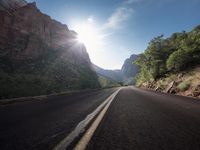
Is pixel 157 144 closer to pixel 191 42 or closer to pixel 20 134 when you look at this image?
pixel 20 134

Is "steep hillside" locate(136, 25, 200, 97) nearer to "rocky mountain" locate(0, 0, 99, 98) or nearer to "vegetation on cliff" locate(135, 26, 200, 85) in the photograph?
"vegetation on cliff" locate(135, 26, 200, 85)

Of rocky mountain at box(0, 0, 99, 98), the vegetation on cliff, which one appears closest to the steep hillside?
the vegetation on cliff

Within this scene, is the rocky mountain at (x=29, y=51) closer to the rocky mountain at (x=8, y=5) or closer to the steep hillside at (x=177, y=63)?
the rocky mountain at (x=8, y=5)

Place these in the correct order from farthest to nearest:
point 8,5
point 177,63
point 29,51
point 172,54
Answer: point 8,5, point 29,51, point 172,54, point 177,63

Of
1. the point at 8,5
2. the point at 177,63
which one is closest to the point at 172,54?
Result: the point at 177,63

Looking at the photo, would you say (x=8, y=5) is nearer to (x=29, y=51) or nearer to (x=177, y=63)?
(x=29, y=51)

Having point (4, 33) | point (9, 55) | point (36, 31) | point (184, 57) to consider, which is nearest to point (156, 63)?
point (184, 57)

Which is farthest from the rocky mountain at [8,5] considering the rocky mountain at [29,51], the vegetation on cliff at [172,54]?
the vegetation on cliff at [172,54]

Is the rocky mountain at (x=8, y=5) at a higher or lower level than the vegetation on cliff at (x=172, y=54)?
higher

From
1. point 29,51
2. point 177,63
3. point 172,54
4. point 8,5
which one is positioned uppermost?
point 8,5

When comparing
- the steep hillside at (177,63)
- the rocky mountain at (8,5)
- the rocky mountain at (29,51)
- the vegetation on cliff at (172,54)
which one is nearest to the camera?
the steep hillside at (177,63)

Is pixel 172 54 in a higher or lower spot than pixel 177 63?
higher

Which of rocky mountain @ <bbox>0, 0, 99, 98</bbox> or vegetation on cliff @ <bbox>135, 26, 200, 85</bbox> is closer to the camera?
vegetation on cliff @ <bbox>135, 26, 200, 85</bbox>

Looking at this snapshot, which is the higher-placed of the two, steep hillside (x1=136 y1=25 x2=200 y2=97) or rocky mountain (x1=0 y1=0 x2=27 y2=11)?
rocky mountain (x1=0 y1=0 x2=27 y2=11)
